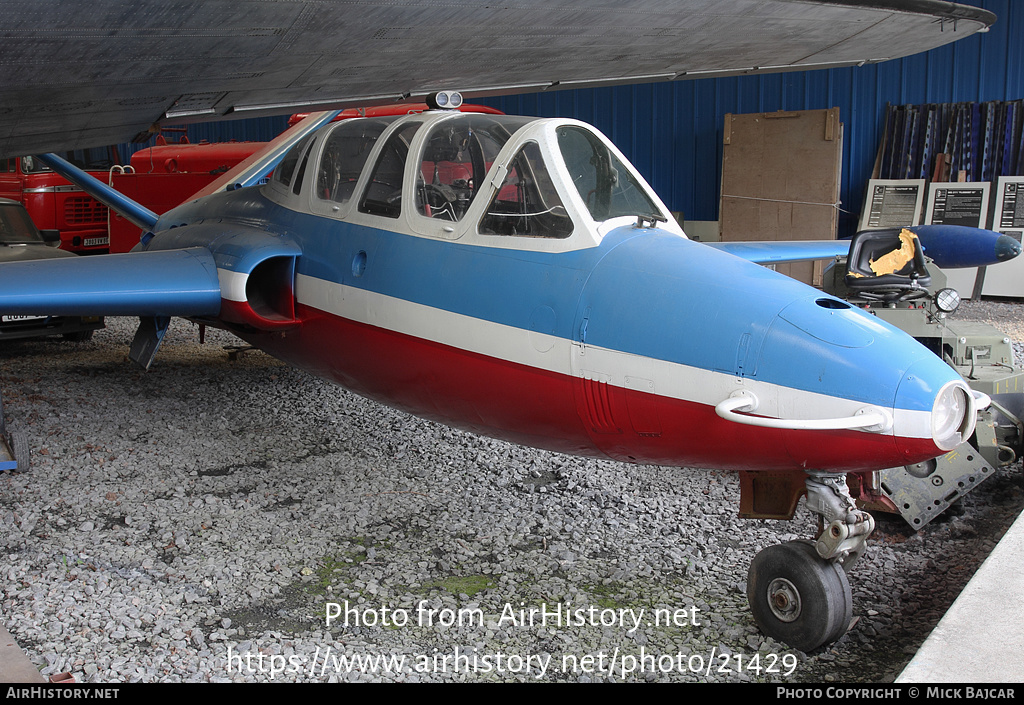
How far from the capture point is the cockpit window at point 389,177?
14.1ft

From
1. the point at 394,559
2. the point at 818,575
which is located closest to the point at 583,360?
the point at 818,575

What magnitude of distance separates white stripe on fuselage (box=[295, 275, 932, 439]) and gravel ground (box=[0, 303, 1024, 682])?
1.15 m

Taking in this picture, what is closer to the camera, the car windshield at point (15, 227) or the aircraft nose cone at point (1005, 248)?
the aircraft nose cone at point (1005, 248)

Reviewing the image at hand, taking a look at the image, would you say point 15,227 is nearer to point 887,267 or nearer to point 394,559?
point 394,559

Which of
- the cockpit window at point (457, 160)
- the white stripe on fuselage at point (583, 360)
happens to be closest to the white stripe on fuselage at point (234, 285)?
the white stripe on fuselage at point (583, 360)

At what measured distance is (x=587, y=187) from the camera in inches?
144

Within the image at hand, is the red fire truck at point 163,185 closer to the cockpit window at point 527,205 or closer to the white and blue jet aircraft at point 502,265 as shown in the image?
the white and blue jet aircraft at point 502,265

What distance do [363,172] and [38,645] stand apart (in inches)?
112

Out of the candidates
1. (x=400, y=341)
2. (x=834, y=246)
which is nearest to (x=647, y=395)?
(x=400, y=341)

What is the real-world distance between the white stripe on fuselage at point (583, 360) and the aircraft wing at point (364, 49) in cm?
155

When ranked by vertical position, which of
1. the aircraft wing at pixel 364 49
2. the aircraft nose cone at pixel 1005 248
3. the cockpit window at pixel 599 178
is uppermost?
the aircraft wing at pixel 364 49

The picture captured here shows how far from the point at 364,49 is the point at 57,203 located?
10.6 meters

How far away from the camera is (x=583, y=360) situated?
3217 millimetres

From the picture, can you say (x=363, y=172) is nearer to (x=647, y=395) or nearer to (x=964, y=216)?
(x=647, y=395)
